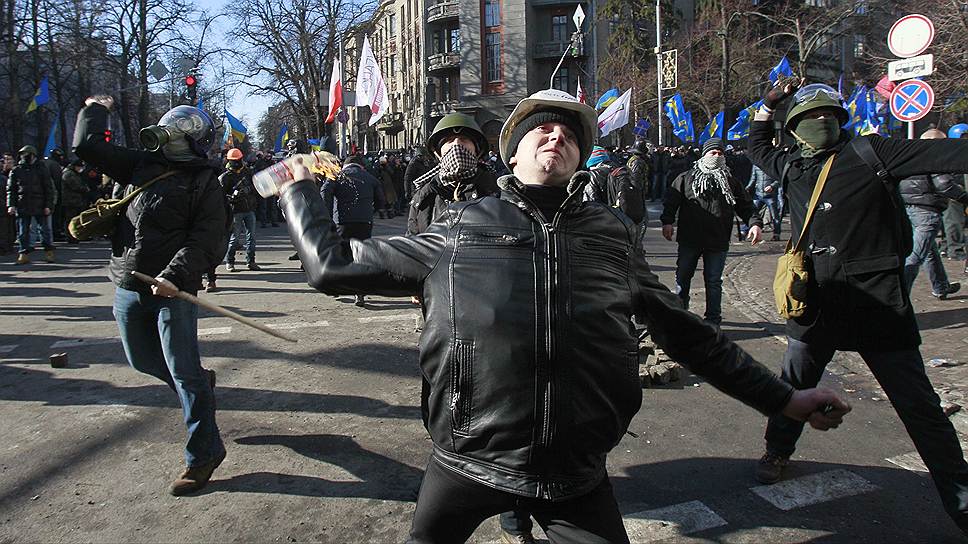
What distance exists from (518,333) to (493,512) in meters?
0.53

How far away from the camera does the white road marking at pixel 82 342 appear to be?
23.8ft

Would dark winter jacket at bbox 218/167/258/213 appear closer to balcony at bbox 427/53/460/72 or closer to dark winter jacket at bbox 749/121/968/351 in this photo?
dark winter jacket at bbox 749/121/968/351

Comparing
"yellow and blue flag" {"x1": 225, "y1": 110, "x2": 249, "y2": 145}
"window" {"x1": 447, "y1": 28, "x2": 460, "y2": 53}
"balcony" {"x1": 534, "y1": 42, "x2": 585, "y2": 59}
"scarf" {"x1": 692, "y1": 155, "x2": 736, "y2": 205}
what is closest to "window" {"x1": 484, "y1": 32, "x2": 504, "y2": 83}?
"balcony" {"x1": 534, "y1": 42, "x2": 585, "y2": 59}

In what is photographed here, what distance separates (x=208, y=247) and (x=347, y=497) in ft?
5.24

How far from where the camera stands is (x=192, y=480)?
3896 millimetres

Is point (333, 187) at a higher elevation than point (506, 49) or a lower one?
lower

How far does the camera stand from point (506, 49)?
166 ft

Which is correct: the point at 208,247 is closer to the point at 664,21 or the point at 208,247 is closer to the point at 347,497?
the point at 347,497

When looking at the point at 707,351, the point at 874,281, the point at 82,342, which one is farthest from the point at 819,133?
the point at 82,342

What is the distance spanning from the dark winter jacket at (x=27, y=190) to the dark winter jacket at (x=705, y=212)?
1141cm

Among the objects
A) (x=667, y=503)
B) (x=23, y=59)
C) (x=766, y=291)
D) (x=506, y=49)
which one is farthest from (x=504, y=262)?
(x=506, y=49)

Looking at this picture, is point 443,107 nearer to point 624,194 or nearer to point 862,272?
point 624,194

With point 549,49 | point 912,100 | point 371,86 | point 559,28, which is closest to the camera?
point 912,100

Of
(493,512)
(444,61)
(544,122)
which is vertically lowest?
(493,512)
